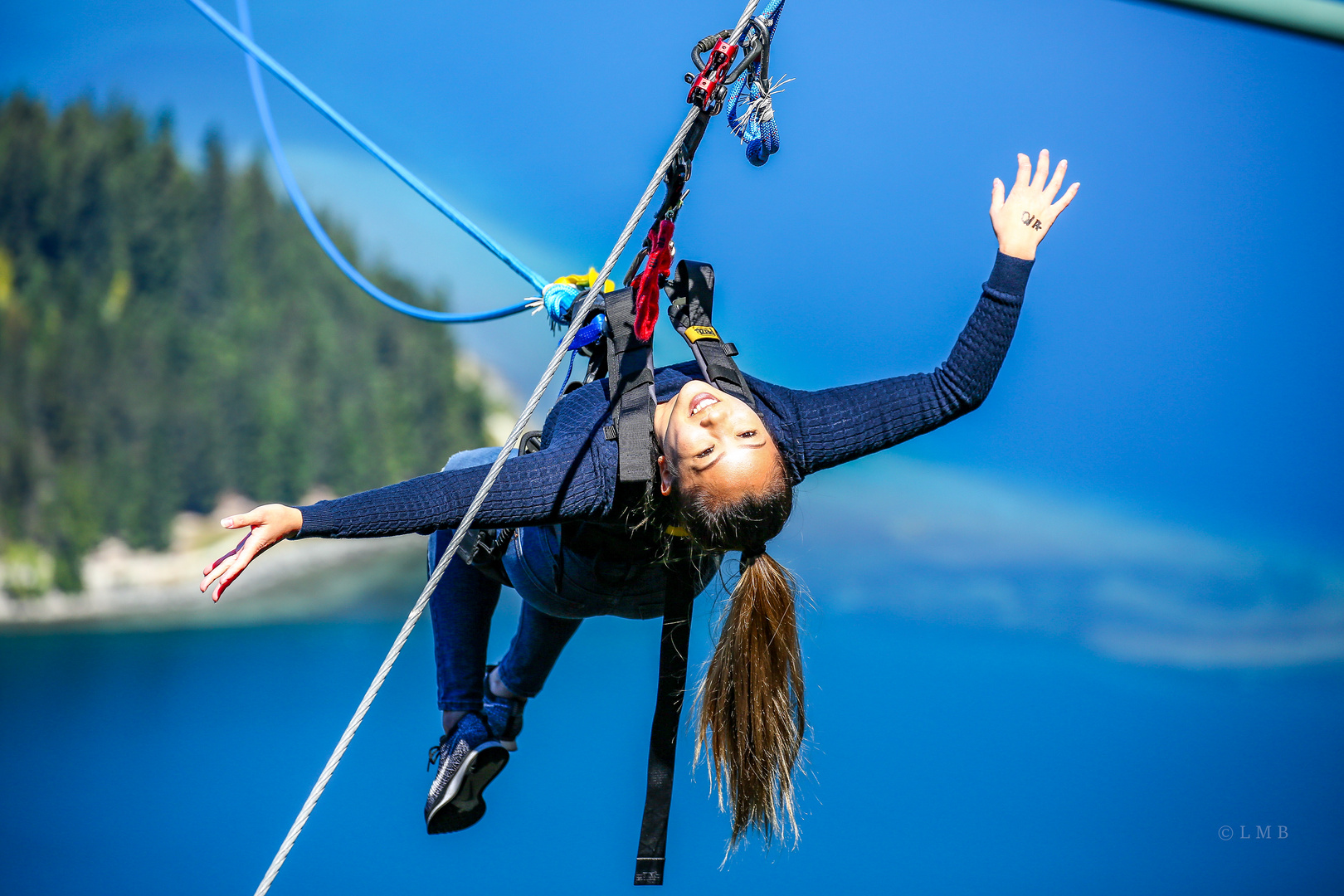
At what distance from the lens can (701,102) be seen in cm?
119

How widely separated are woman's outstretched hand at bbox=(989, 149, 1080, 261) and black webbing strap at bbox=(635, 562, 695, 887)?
509 mm

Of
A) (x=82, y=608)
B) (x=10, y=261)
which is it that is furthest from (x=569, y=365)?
(x=10, y=261)

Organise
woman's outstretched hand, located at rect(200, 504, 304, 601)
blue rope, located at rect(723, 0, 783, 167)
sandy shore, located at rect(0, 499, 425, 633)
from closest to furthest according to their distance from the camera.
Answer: woman's outstretched hand, located at rect(200, 504, 304, 601)
blue rope, located at rect(723, 0, 783, 167)
sandy shore, located at rect(0, 499, 425, 633)

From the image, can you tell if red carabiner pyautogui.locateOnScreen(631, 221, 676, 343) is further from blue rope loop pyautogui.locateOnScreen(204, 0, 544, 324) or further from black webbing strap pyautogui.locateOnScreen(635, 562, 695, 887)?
blue rope loop pyautogui.locateOnScreen(204, 0, 544, 324)

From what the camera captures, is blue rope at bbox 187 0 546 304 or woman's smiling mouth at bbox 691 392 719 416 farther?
blue rope at bbox 187 0 546 304

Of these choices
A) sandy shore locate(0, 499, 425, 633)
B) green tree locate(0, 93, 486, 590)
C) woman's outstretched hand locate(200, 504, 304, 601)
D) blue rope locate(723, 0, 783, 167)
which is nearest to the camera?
woman's outstretched hand locate(200, 504, 304, 601)

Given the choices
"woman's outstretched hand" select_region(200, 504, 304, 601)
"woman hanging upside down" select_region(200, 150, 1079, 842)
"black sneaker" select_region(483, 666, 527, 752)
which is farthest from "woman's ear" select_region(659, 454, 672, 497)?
"black sneaker" select_region(483, 666, 527, 752)

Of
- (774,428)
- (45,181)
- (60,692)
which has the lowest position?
(60,692)

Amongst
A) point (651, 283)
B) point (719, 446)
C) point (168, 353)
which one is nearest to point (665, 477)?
point (719, 446)

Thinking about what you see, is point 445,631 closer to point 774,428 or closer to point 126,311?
point 774,428

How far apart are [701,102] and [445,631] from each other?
0.77m

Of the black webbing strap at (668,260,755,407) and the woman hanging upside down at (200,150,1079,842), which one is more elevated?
the black webbing strap at (668,260,755,407)

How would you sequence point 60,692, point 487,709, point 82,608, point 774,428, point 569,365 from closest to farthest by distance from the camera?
point 774,428 < point 569,365 < point 487,709 < point 60,692 < point 82,608

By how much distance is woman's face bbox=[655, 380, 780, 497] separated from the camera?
112 centimetres
